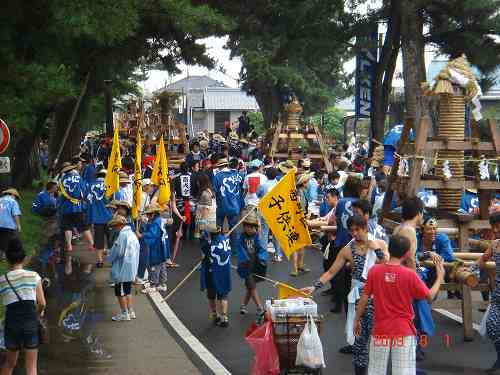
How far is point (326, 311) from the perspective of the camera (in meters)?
14.0

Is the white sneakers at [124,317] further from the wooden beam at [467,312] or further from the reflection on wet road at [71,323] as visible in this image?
the wooden beam at [467,312]

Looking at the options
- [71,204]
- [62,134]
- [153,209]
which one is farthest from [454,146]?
[62,134]

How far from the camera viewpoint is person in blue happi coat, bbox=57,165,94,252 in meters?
18.0

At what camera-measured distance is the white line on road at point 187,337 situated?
10.6 m

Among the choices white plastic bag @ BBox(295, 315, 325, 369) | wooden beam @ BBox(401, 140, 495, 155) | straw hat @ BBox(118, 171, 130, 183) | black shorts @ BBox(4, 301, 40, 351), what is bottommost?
white plastic bag @ BBox(295, 315, 325, 369)

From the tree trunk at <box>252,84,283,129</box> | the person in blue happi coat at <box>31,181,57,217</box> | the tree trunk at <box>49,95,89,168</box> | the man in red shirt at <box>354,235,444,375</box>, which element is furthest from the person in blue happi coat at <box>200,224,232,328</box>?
the tree trunk at <box>252,84,283,129</box>

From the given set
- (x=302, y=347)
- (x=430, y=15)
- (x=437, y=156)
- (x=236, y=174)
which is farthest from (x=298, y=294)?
(x=430, y=15)

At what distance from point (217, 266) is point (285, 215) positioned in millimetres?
1785

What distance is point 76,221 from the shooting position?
1841 centimetres

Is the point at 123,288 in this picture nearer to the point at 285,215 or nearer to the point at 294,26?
the point at 285,215

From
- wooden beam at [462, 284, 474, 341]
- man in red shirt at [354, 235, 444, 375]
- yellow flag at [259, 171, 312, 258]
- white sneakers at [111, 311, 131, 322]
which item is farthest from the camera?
white sneakers at [111, 311, 131, 322]

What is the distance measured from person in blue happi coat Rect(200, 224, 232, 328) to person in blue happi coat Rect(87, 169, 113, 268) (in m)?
5.53

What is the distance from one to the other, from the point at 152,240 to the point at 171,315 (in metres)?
2.00

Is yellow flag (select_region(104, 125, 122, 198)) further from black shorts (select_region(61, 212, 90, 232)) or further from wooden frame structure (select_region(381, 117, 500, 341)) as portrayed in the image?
wooden frame structure (select_region(381, 117, 500, 341))
